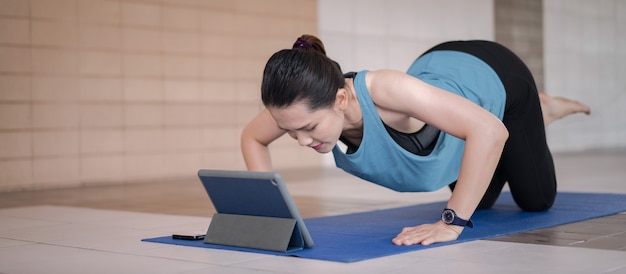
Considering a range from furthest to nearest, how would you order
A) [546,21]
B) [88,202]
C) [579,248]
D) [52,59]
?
[546,21] → [52,59] → [88,202] → [579,248]

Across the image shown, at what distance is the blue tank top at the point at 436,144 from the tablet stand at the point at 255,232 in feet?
0.98

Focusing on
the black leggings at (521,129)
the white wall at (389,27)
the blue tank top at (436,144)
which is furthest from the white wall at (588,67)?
the blue tank top at (436,144)

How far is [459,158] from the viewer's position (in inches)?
112

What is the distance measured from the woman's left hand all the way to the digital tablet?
0.28 m

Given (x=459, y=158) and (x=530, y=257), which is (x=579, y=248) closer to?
(x=530, y=257)

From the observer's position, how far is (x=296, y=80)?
7.06 feet

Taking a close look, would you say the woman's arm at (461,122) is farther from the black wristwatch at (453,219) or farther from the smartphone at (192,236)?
the smartphone at (192,236)

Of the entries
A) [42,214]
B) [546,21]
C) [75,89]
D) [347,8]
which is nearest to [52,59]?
[75,89]

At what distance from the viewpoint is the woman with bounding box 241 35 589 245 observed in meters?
2.20

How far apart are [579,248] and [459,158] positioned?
25.0 inches

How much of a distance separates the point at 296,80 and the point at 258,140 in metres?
0.59

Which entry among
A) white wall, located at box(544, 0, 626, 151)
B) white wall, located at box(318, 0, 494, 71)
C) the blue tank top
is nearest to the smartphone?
the blue tank top

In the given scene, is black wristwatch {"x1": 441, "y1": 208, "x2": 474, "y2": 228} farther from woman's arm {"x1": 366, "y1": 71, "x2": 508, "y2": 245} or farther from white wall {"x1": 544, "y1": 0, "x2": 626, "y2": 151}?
white wall {"x1": 544, "y1": 0, "x2": 626, "y2": 151}

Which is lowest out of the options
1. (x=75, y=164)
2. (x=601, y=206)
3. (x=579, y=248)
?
(x=75, y=164)
